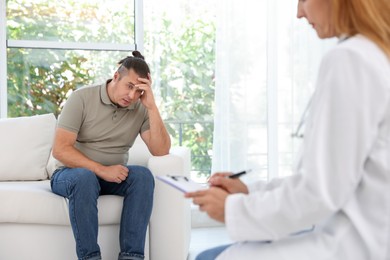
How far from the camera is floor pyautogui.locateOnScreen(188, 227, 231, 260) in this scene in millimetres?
3387

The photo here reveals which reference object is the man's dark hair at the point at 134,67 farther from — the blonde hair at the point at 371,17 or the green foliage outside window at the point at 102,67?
the blonde hair at the point at 371,17

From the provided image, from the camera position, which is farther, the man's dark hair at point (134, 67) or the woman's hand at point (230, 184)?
the man's dark hair at point (134, 67)

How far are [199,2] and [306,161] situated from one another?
370 cm

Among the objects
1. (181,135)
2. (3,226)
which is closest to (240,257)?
(3,226)

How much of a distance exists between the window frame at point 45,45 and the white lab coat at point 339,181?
3493mm

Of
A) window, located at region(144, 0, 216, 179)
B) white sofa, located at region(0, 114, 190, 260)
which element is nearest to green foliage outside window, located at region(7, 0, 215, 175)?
window, located at region(144, 0, 216, 179)

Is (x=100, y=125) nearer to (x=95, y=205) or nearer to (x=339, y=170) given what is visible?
(x=95, y=205)

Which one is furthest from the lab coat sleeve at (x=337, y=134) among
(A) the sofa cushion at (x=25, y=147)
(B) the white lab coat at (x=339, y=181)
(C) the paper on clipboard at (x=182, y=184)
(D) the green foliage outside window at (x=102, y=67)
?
(D) the green foliage outside window at (x=102, y=67)

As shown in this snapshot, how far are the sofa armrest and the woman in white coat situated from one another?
5.57 feet

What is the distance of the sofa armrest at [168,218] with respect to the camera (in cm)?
272

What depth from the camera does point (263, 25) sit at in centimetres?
416

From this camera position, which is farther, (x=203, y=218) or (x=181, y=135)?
(x=181, y=135)

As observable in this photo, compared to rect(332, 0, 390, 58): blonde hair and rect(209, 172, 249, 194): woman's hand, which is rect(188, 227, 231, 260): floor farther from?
rect(332, 0, 390, 58): blonde hair

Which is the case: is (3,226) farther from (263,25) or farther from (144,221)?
(263,25)
